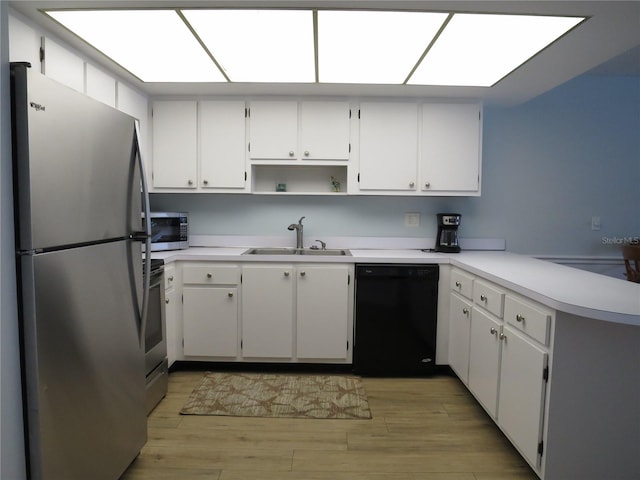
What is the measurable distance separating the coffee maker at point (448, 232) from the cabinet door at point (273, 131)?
1.34 metres

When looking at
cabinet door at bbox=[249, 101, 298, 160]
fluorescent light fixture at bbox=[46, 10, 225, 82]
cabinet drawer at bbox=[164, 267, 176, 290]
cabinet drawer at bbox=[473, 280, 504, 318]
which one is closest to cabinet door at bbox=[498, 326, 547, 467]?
cabinet drawer at bbox=[473, 280, 504, 318]

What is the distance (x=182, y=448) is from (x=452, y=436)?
4.85ft

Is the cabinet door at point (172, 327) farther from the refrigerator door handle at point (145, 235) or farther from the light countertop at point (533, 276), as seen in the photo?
the refrigerator door handle at point (145, 235)

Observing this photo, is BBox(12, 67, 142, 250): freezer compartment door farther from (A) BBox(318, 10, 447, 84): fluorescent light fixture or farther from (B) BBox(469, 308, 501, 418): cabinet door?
(B) BBox(469, 308, 501, 418): cabinet door

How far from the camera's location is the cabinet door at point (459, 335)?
2.55 meters

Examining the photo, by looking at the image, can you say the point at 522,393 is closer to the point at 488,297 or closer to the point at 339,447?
the point at 488,297

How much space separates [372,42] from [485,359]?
→ 6.22 ft

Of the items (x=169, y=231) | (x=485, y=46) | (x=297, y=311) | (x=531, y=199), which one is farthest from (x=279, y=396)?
(x=531, y=199)

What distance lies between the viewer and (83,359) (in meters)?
1.44

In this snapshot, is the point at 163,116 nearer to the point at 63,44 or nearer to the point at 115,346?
the point at 63,44

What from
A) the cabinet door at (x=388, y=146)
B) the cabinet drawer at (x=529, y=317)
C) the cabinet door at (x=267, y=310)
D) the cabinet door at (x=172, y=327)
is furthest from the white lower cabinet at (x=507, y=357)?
the cabinet door at (x=172, y=327)

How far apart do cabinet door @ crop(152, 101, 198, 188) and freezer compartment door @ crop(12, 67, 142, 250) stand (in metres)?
1.45

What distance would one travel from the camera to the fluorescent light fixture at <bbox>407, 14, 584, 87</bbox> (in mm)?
1832

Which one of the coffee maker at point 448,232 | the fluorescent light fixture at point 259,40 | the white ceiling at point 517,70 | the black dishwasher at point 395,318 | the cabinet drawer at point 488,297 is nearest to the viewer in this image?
the white ceiling at point 517,70
